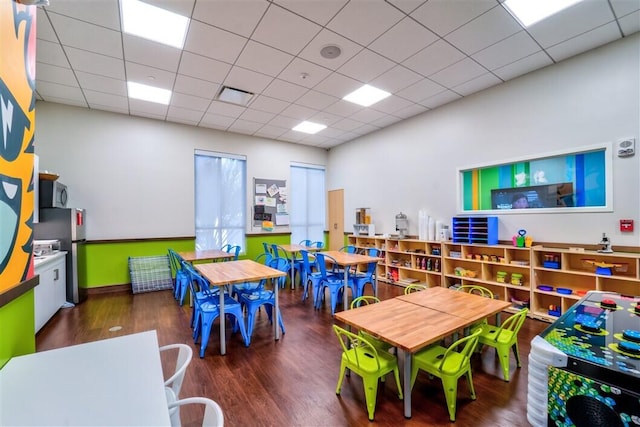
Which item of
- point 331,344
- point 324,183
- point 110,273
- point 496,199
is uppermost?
point 324,183

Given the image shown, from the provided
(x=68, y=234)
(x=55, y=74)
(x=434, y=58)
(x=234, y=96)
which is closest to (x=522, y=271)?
(x=434, y=58)

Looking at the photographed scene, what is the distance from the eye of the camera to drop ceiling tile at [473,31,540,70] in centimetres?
330

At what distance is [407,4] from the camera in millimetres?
2734

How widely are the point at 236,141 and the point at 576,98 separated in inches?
244

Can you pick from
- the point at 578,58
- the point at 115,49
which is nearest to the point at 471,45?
the point at 578,58

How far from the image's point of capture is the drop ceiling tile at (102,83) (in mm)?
4000

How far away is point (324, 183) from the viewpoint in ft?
27.1

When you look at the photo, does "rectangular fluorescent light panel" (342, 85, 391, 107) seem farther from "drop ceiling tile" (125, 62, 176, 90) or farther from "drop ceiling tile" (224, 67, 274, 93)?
"drop ceiling tile" (125, 62, 176, 90)

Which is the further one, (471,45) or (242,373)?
(471,45)

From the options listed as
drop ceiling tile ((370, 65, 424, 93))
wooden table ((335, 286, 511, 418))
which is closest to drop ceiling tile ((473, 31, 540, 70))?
drop ceiling tile ((370, 65, 424, 93))

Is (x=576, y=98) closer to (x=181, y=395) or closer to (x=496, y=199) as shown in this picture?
(x=496, y=199)

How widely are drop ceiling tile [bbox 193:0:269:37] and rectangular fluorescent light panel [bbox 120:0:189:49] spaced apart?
25cm

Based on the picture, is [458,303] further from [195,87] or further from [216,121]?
[216,121]

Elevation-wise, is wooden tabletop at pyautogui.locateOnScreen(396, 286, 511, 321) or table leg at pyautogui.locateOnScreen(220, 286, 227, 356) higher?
wooden tabletop at pyautogui.locateOnScreen(396, 286, 511, 321)
